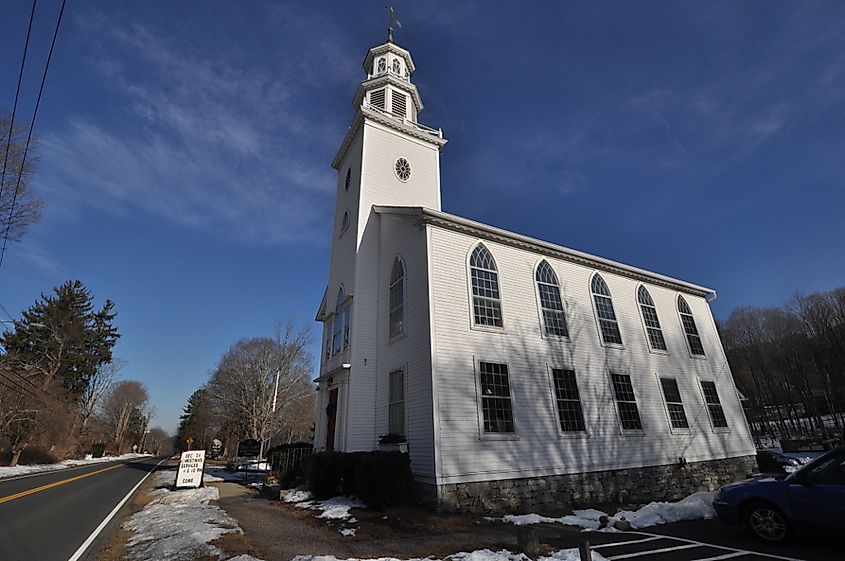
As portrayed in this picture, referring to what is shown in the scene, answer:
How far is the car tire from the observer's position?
670cm

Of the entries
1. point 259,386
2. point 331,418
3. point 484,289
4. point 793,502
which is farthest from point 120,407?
point 793,502

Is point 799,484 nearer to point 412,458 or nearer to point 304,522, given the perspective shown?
point 412,458

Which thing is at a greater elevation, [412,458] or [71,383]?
[71,383]

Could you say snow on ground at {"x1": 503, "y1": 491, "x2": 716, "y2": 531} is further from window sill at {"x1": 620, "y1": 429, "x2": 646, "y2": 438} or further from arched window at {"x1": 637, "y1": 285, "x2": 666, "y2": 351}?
arched window at {"x1": 637, "y1": 285, "x2": 666, "y2": 351}

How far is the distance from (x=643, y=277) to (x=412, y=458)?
13.5 metres

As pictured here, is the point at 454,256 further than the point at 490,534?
Yes

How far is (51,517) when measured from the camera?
9.59 meters

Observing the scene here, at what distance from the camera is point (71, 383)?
127ft

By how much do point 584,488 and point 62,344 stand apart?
47.7 m

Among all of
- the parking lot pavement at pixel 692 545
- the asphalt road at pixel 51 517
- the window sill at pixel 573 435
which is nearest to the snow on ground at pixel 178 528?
the asphalt road at pixel 51 517

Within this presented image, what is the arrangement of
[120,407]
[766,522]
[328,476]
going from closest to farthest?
1. [766,522]
2. [328,476]
3. [120,407]

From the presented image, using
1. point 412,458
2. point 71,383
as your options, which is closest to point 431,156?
point 412,458

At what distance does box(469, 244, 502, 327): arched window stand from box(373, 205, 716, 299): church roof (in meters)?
0.74

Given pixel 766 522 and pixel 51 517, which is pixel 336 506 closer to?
pixel 51 517
